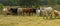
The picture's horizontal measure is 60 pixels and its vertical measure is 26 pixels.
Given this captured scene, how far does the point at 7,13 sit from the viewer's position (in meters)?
18.3

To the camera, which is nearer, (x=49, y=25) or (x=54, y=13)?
(x=49, y=25)

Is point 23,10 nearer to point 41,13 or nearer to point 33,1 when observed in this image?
point 41,13

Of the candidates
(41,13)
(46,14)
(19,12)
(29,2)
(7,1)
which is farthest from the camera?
(7,1)

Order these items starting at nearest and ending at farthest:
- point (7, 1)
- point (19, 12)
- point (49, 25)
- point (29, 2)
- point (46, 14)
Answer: point (49, 25), point (46, 14), point (19, 12), point (29, 2), point (7, 1)

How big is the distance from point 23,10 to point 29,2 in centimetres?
2062

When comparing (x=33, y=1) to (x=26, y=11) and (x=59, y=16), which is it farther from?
(x=59, y=16)

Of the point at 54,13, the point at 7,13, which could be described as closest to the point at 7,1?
the point at 7,13

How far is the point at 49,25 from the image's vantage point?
9.87 metres

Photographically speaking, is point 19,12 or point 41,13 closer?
point 41,13

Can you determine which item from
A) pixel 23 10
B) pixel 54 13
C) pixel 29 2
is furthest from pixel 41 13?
pixel 29 2

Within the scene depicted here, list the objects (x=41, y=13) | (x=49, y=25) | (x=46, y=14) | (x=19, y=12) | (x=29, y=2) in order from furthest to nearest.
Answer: (x=29, y=2) < (x=19, y=12) < (x=41, y=13) < (x=46, y=14) < (x=49, y=25)

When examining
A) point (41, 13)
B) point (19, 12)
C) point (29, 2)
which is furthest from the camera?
point (29, 2)

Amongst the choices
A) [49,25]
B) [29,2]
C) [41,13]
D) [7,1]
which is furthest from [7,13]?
[7,1]

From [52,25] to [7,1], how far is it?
39.8 meters
